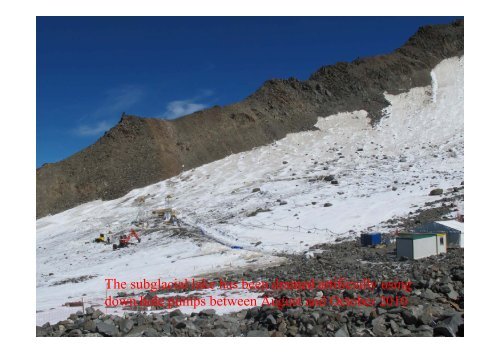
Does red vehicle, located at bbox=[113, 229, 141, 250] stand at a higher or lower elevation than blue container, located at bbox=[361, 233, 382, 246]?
lower

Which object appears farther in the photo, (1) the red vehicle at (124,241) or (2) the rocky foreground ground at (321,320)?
(1) the red vehicle at (124,241)

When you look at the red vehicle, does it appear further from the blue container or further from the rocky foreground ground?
the rocky foreground ground

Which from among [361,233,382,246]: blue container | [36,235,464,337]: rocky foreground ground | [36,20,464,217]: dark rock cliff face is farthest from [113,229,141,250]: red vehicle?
[36,235,464,337]: rocky foreground ground

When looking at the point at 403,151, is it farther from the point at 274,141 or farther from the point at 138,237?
the point at 138,237

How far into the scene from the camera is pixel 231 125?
196 ft

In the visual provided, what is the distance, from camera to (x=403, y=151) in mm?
49312

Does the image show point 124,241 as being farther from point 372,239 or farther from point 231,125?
point 231,125

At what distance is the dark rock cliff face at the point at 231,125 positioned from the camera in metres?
50.7

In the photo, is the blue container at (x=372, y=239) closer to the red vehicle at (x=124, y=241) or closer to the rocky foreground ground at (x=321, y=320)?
the rocky foreground ground at (x=321, y=320)

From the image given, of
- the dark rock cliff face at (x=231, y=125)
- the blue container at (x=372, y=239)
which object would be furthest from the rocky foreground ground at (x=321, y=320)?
the dark rock cliff face at (x=231, y=125)

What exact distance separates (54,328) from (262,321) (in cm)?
493

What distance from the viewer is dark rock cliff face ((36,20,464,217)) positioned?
50.7 meters

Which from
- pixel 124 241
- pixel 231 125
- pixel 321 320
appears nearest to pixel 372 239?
pixel 321 320

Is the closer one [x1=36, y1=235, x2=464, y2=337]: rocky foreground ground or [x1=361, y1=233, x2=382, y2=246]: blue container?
[x1=36, y1=235, x2=464, y2=337]: rocky foreground ground
